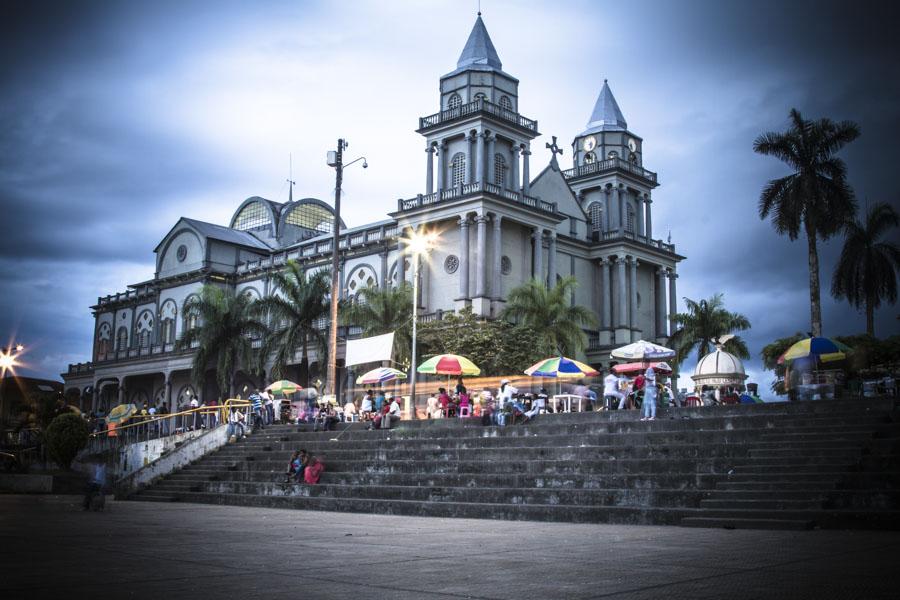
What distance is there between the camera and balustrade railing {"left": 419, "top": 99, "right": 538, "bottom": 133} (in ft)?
168

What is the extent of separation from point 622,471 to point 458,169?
36.9 m

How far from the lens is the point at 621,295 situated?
57.8m

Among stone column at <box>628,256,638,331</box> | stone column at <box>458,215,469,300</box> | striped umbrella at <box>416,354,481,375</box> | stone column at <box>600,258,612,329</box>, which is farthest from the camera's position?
stone column at <box>600,258,612,329</box>

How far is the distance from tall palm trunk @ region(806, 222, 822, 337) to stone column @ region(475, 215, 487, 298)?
58.5 ft

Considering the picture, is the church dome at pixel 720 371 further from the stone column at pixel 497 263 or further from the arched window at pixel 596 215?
the arched window at pixel 596 215

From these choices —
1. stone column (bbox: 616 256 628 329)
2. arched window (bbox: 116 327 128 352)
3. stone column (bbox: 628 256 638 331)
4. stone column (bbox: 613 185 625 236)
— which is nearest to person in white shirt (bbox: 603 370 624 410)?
stone column (bbox: 616 256 628 329)

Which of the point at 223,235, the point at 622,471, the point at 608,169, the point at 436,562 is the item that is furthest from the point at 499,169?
the point at 436,562

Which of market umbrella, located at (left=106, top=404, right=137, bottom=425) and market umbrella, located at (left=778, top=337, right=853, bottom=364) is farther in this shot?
market umbrella, located at (left=106, top=404, right=137, bottom=425)

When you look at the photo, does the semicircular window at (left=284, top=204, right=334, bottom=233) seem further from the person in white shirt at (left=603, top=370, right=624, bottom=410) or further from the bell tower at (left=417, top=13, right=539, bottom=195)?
the person in white shirt at (left=603, top=370, right=624, bottom=410)

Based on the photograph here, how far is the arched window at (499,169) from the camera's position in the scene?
53044 millimetres

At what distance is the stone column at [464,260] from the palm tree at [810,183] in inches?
674

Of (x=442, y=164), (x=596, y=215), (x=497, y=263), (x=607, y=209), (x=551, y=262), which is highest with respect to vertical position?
(x=442, y=164)

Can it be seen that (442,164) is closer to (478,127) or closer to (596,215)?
(478,127)

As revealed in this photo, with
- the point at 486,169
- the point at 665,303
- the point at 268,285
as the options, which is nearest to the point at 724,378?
the point at 486,169
